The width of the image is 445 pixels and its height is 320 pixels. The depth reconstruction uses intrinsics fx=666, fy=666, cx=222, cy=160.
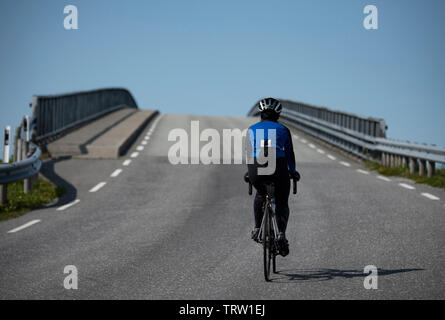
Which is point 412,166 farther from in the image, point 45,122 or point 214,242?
point 45,122

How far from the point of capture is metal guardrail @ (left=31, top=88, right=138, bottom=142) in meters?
21.0

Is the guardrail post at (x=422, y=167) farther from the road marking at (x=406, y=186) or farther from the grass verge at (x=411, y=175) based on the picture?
the road marking at (x=406, y=186)

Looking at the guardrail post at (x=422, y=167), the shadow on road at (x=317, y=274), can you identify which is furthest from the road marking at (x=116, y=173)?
the shadow on road at (x=317, y=274)

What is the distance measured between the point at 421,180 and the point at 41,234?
9904 mm

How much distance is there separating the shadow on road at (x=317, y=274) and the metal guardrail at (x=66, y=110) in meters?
12.3

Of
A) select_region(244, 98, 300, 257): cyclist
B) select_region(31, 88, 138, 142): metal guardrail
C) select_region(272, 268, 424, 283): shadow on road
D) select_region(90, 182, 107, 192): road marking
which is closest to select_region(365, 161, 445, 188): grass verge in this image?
select_region(90, 182, 107, 192): road marking

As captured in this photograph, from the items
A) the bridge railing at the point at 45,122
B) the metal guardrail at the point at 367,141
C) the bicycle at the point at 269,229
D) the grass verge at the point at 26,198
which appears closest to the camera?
the bicycle at the point at 269,229

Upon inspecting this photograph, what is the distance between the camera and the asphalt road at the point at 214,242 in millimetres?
6789

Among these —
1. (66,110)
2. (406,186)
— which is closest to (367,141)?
(406,186)

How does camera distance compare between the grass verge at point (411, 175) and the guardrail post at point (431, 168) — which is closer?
the grass verge at point (411, 175)

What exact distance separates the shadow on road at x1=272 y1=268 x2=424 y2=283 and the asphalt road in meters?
0.01

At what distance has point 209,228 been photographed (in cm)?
1048

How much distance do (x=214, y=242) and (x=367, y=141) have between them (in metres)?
12.5
